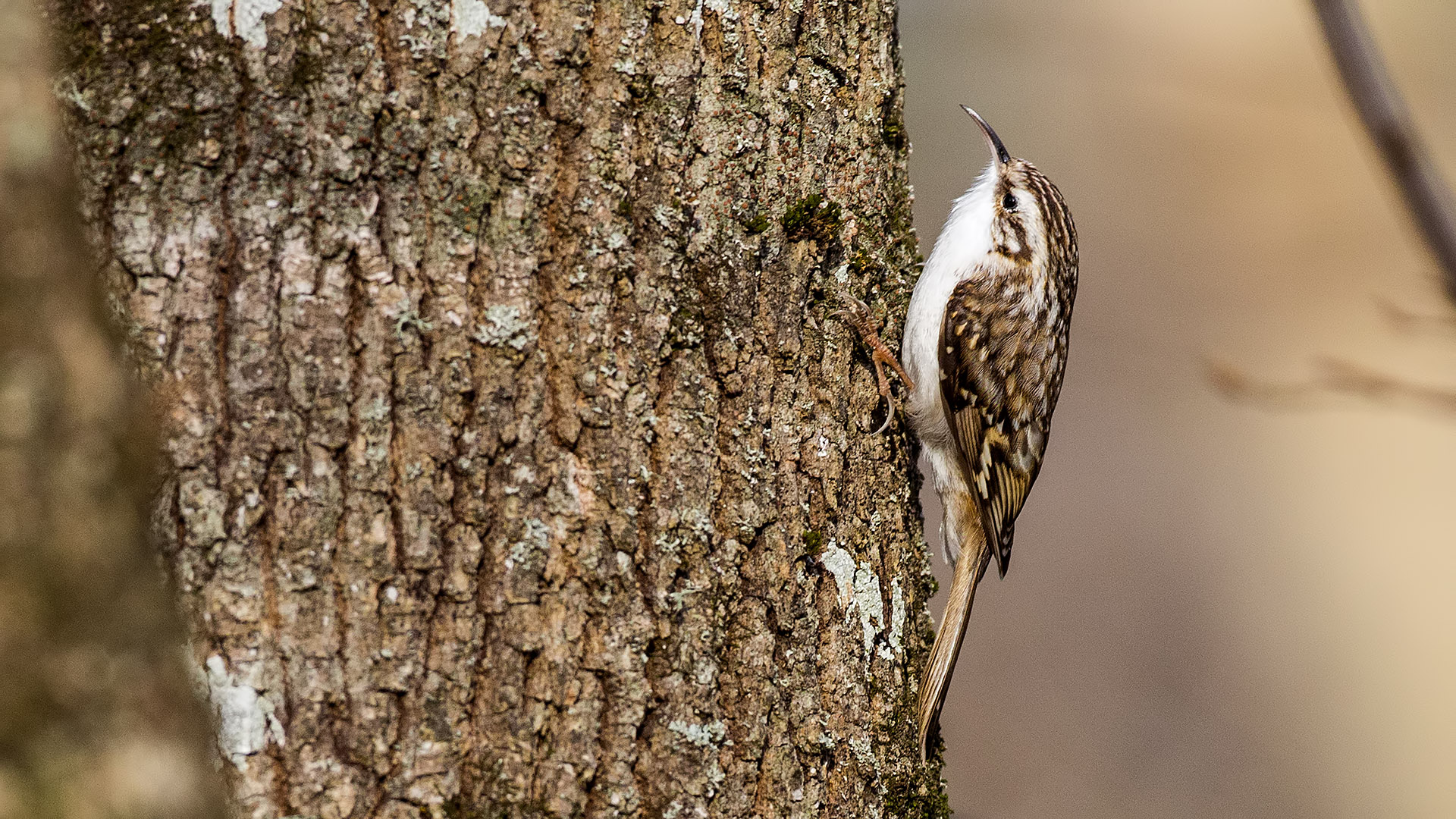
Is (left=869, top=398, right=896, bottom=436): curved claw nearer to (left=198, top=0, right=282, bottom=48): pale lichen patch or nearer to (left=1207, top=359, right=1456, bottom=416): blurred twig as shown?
(left=1207, top=359, right=1456, bottom=416): blurred twig

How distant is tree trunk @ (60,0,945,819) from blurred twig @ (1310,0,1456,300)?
2.93 ft

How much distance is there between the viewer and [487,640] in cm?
155

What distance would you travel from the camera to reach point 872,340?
2115mm

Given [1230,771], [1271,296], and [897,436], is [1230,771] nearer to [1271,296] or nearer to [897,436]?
[1271,296]

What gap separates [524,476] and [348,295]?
0.34 m

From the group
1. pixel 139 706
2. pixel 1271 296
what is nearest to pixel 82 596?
pixel 139 706

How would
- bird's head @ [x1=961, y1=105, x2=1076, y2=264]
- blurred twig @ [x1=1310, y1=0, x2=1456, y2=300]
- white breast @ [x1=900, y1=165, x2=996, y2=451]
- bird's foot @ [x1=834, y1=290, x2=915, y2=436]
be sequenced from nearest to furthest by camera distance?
blurred twig @ [x1=1310, y1=0, x2=1456, y2=300] < bird's foot @ [x1=834, y1=290, x2=915, y2=436] < white breast @ [x1=900, y1=165, x2=996, y2=451] < bird's head @ [x1=961, y1=105, x2=1076, y2=264]

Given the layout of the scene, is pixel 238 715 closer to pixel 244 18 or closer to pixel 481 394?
pixel 481 394

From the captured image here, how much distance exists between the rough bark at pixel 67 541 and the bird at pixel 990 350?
5.11 feet

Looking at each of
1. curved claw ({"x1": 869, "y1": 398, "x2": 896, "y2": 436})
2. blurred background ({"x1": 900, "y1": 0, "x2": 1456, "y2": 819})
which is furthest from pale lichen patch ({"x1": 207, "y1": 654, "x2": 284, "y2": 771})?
blurred background ({"x1": 900, "y1": 0, "x2": 1456, "y2": 819})

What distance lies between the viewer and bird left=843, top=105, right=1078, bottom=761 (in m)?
2.67

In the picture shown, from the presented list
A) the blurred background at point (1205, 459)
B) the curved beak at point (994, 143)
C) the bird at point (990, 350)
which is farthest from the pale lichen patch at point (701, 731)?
the blurred background at point (1205, 459)

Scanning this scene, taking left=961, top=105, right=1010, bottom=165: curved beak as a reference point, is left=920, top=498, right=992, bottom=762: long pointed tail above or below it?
below

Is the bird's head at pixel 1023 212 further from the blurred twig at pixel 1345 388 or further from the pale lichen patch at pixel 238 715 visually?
the pale lichen patch at pixel 238 715
